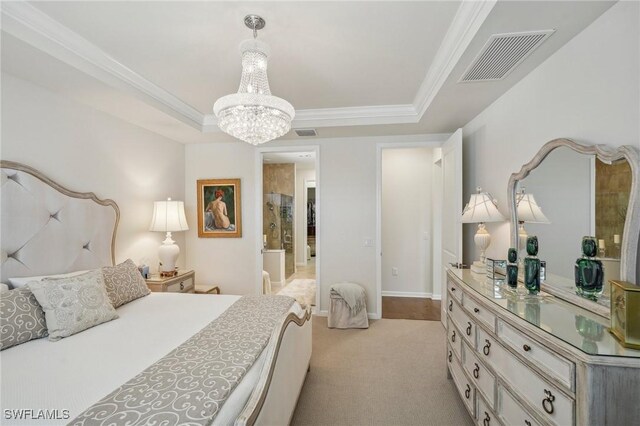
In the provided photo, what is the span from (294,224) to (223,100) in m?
5.04

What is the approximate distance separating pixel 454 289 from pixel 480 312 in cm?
54

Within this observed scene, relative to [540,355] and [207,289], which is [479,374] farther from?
[207,289]

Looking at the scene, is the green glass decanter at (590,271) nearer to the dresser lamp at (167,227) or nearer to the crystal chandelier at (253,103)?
the crystal chandelier at (253,103)

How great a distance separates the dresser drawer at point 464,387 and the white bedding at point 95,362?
1.36 meters

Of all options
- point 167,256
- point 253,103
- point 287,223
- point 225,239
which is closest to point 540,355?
point 253,103

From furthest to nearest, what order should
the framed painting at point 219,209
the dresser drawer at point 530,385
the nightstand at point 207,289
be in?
the framed painting at point 219,209 < the nightstand at point 207,289 < the dresser drawer at point 530,385

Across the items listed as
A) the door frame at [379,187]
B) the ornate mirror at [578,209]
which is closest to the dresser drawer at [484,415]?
the ornate mirror at [578,209]

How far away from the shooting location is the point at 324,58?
2154mm

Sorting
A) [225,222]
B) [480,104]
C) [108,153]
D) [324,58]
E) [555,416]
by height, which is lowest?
[555,416]

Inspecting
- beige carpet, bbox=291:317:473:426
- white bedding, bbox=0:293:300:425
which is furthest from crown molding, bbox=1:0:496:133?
beige carpet, bbox=291:317:473:426

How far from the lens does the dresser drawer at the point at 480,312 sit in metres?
1.55

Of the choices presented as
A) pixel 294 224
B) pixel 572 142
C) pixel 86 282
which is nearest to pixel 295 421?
pixel 86 282

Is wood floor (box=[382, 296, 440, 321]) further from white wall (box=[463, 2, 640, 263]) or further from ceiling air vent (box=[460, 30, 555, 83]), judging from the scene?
ceiling air vent (box=[460, 30, 555, 83])

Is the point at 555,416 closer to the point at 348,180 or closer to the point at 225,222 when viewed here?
the point at 348,180
